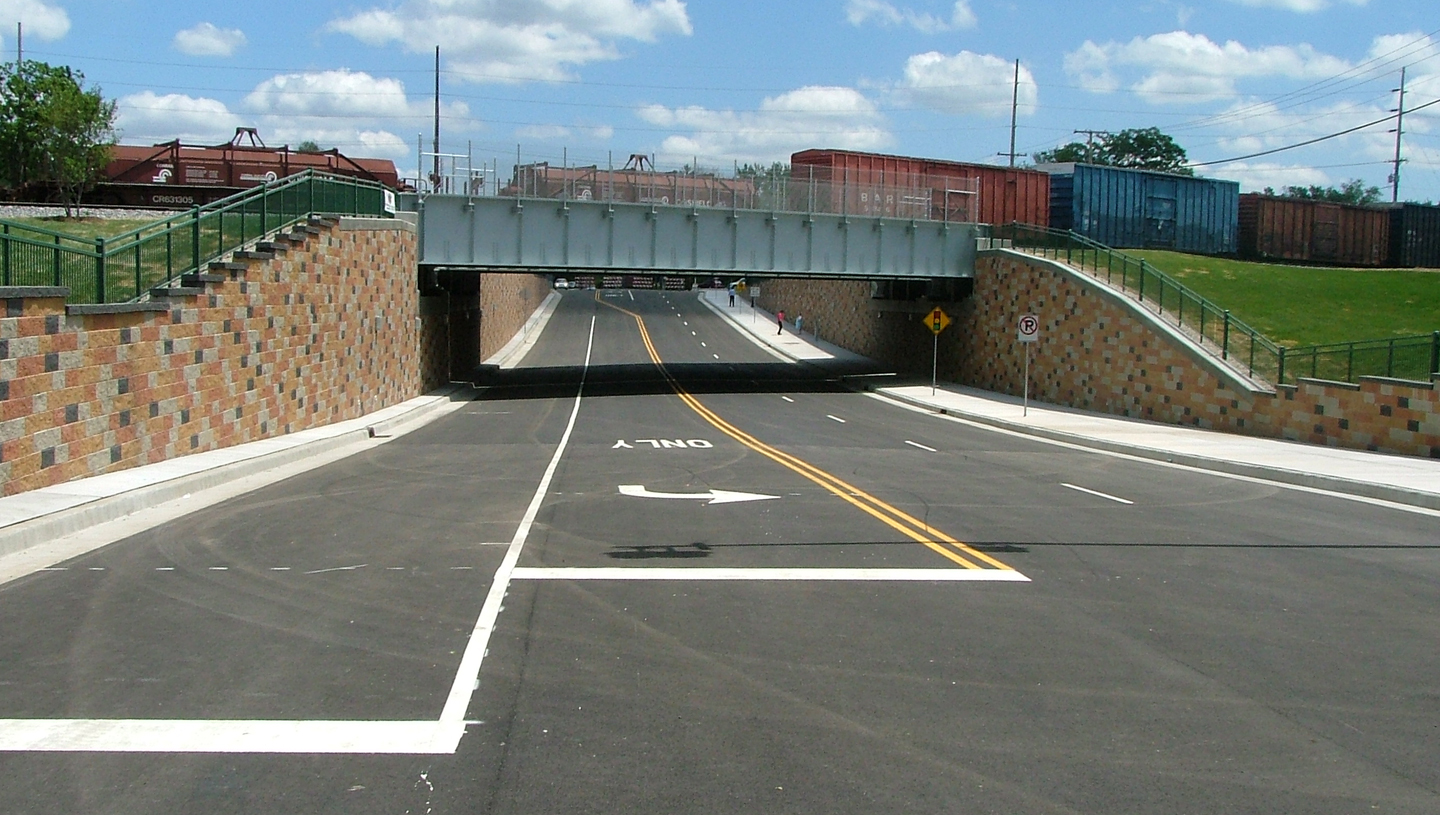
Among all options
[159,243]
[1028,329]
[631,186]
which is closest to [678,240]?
[631,186]

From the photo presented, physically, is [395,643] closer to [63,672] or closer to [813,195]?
[63,672]

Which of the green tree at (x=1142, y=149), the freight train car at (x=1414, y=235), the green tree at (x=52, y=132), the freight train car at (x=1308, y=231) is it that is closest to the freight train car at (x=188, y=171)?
the green tree at (x=52, y=132)

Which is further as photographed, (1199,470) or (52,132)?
(52,132)

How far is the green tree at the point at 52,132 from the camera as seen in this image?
3616 centimetres

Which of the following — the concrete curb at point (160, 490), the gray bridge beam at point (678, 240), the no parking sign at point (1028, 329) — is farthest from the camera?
the gray bridge beam at point (678, 240)

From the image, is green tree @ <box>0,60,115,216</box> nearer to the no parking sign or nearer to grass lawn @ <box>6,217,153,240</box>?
grass lawn @ <box>6,217,153,240</box>

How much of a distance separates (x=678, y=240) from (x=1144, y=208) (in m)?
22.4

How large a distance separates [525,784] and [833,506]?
31.2 ft

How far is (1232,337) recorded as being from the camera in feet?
100

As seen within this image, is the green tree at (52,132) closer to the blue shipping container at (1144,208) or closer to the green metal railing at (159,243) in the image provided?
the green metal railing at (159,243)

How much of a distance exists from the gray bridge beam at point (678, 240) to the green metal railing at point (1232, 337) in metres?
3.61

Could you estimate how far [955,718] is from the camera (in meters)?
6.51

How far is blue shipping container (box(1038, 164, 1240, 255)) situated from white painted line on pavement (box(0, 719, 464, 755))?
1874 inches

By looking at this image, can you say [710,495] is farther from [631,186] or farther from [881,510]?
[631,186]
